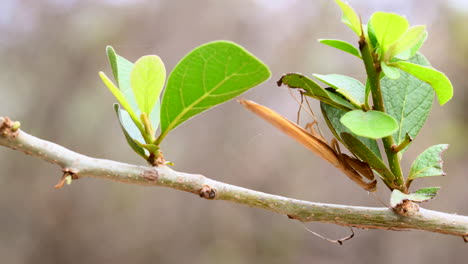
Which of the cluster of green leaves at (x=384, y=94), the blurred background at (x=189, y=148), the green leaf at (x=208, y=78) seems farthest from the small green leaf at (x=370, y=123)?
the blurred background at (x=189, y=148)

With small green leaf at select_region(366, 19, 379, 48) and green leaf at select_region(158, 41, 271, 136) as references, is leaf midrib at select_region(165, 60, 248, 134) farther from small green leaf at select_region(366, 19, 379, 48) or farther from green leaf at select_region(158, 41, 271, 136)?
small green leaf at select_region(366, 19, 379, 48)

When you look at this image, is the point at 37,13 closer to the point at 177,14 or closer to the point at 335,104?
the point at 177,14

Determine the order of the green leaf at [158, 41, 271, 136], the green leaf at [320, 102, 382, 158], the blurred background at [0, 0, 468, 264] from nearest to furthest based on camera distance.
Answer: the green leaf at [158, 41, 271, 136] < the green leaf at [320, 102, 382, 158] < the blurred background at [0, 0, 468, 264]

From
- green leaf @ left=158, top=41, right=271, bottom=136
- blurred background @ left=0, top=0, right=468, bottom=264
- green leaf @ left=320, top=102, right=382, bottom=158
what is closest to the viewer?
green leaf @ left=158, top=41, right=271, bottom=136

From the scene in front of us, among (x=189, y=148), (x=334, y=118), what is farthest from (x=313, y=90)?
(x=189, y=148)

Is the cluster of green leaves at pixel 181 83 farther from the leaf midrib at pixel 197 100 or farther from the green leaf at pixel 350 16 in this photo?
the green leaf at pixel 350 16

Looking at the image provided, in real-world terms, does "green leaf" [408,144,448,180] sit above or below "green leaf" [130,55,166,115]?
below

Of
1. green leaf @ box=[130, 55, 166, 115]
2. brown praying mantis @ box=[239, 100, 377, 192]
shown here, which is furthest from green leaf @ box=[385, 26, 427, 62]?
green leaf @ box=[130, 55, 166, 115]
